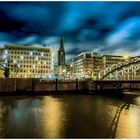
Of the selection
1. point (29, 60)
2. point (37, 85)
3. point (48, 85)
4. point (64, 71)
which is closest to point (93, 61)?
point (64, 71)

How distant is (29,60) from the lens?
7088cm

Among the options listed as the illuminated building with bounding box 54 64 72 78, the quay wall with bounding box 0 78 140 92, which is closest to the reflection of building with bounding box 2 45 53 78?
the illuminated building with bounding box 54 64 72 78

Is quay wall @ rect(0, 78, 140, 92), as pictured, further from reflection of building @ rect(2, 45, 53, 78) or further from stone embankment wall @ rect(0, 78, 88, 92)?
reflection of building @ rect(2, 45, 53, 78)

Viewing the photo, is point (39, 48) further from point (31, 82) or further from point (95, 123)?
point (95, 123)

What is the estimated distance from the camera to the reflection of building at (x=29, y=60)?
68.4 m

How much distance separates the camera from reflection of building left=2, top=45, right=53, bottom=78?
68375 millimetres

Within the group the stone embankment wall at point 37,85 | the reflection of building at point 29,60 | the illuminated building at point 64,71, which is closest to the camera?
the stone embankment wall at point 37,85

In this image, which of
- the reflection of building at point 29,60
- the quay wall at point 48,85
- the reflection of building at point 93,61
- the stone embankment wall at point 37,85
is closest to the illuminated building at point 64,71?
the reflection of building at point 29,60

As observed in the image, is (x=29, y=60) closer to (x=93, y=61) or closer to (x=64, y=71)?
(x=64, y=71)

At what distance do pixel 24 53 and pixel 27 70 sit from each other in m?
6.13

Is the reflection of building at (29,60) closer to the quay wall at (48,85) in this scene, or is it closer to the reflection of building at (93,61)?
the reflection of building at (93,61)

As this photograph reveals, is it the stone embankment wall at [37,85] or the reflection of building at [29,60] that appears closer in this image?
the stone embankment wall at [37,85]

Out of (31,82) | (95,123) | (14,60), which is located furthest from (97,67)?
(95,123)

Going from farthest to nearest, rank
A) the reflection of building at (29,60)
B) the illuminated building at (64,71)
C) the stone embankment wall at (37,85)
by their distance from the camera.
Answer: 1. the illuminated building at (64,71)
2. the reflection of building at (29,60)
3. the stone embankment wall at (37,85)
